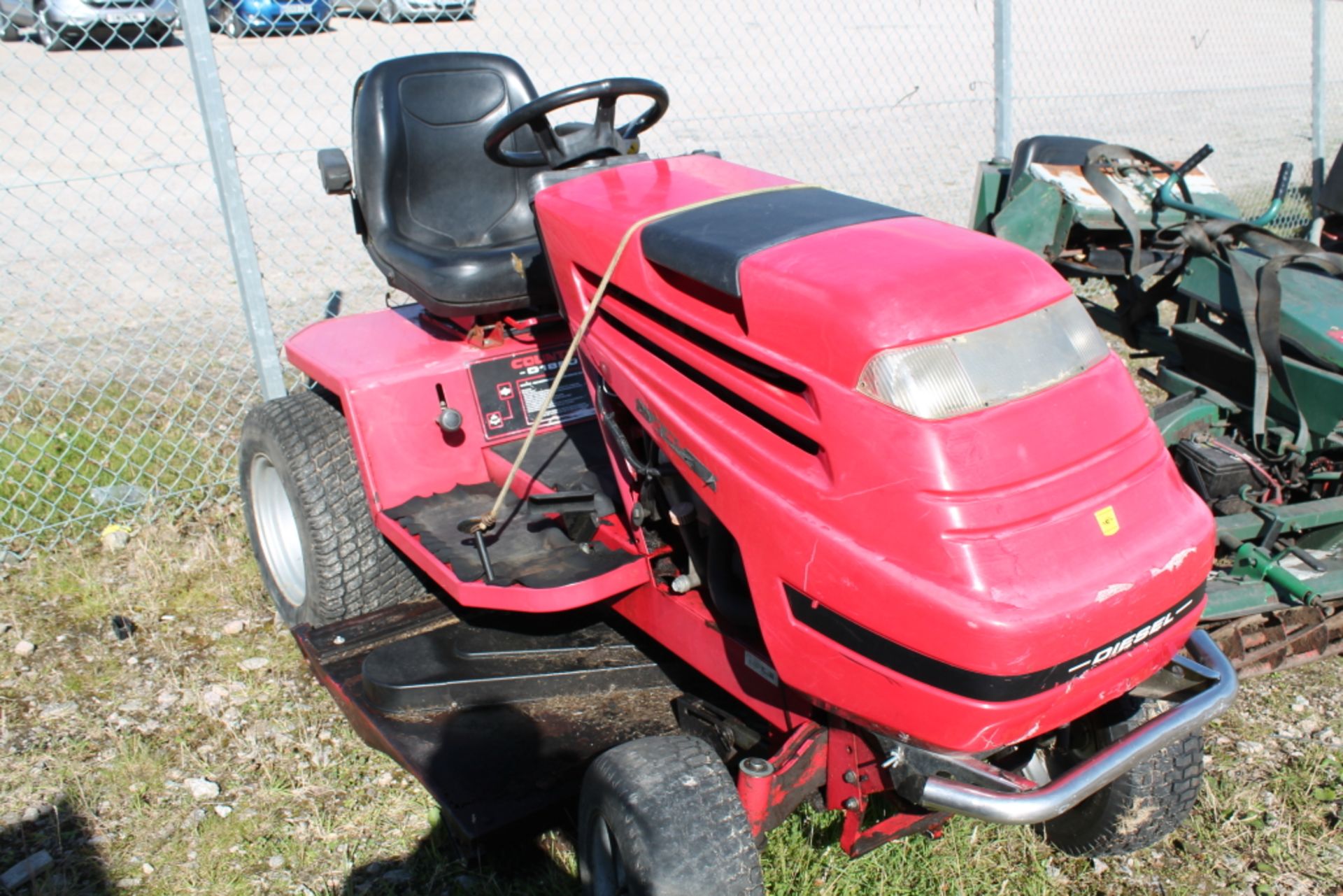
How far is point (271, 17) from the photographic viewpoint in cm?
538

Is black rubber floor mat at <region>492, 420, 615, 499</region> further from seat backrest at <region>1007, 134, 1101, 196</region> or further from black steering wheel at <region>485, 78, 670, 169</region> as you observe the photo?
seat backrest at <region>1007, 134, 1101, 196</region>

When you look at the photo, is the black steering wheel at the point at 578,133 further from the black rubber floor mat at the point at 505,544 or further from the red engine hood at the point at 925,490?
the black rubber floor mat at the point at 505,544

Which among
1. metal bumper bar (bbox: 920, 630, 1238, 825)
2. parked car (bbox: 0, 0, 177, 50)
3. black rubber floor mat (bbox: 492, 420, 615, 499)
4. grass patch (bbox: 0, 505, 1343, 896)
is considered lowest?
grass patch (bbox: 0, 505, 1343, 896)

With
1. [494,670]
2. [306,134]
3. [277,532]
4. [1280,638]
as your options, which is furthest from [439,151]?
[306,134]

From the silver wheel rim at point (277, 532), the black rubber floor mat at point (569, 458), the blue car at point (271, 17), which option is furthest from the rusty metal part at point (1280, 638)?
the blue car at point (271, 17)

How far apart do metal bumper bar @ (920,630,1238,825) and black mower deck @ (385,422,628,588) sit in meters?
0.85

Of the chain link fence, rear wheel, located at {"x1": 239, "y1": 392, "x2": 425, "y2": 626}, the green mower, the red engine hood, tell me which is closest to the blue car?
the chain link fence

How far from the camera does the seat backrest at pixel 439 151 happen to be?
10.3ft

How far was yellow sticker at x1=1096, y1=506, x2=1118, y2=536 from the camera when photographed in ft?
5.11

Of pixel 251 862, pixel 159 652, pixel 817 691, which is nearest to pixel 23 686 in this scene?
pixel 159 652

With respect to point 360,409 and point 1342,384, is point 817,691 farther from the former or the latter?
point 1342,384

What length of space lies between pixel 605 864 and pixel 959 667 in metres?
0.76

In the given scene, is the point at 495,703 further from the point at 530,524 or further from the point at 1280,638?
the point at 1280,638

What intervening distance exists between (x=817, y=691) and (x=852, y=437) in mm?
396
